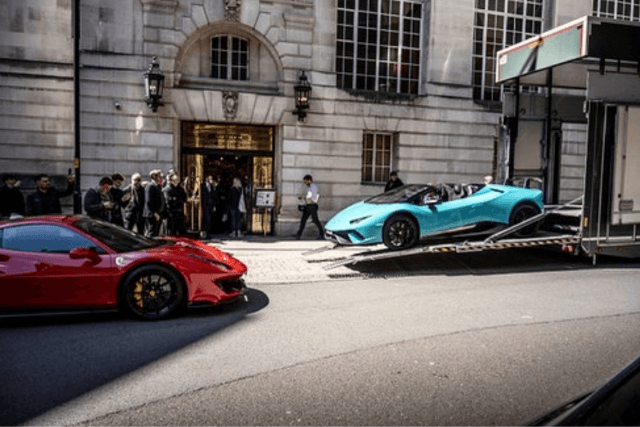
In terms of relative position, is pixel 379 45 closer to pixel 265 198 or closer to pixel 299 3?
pixel 299 3

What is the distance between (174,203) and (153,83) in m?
3.57

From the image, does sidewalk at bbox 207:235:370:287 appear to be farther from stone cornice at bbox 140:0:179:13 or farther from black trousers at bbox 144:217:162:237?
stone cornice at bbox 140:0:179:13

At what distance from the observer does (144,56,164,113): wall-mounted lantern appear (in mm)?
14547

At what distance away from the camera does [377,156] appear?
1780 centimetres

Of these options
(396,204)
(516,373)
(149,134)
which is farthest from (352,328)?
(149,134)

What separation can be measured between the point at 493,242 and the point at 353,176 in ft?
25.2

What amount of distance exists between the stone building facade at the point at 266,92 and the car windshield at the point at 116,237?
322 inches

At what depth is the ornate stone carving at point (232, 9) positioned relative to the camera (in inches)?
618

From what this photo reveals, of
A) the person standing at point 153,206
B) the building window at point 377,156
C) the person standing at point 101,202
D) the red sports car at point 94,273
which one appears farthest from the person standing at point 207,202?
the red sports car at point 94,273

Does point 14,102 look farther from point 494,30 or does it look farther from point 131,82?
point 494,30

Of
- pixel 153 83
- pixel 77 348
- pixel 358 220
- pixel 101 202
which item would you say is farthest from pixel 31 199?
pixel 358 220

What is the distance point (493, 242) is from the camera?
10023 millimetres

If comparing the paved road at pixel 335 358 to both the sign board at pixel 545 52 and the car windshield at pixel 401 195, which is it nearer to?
the car windshield at pixel 401 195

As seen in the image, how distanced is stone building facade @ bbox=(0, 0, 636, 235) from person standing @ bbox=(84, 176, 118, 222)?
432cm
